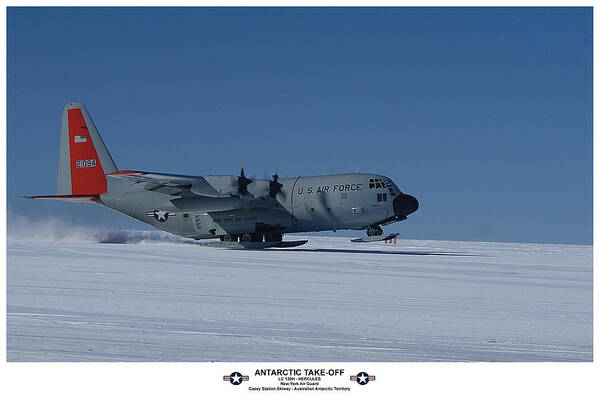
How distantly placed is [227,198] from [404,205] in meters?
8.87

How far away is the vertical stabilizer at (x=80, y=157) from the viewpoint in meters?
37.3

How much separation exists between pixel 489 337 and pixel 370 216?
71.4 ft

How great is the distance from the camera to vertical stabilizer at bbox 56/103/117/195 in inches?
1468

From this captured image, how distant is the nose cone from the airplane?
5 cm

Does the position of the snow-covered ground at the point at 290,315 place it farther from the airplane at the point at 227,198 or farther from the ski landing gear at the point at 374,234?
the airplane at the point at 227,198

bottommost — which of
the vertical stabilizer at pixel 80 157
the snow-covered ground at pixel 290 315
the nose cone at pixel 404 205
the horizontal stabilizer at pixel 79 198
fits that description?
the snow-covered ground at pixel 290 315

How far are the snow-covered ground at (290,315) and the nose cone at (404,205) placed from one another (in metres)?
10.1

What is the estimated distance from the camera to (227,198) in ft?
111

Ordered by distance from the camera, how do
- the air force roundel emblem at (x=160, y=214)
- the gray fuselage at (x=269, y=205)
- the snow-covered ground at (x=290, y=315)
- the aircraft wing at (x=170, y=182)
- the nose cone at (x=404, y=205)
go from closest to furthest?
1. the snow-covered ground at (x=290, y=315)
2. the nose cone at (x=404, y=205)
3. the gray fuselage at (x=269, y=205)
4. the aircraft wing at (x=170, y=182)
5. the air force roundel emblem at (x=160, y=214)
